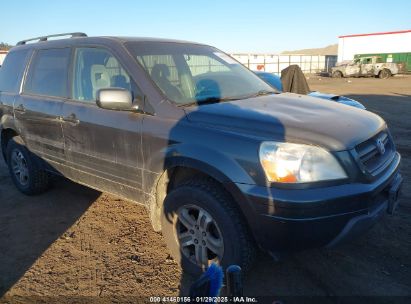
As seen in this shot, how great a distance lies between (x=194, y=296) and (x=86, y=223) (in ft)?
9.57

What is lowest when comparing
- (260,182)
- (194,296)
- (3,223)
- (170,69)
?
(3,223)

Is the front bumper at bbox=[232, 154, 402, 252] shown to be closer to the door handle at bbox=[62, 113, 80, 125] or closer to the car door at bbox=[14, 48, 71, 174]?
the door handle at bbox=[62, 113, 80, 125]

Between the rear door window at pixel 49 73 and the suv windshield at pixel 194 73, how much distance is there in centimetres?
97

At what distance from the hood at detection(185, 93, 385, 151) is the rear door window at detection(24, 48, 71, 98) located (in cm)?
175

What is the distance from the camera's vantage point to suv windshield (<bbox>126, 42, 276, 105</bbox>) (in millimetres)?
3271

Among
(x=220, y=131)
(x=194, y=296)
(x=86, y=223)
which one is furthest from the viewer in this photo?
(x=86, y=223)

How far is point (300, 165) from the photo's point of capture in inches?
95.0

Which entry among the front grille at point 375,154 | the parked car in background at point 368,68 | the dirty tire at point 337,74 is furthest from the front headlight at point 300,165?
the dirty tire at point 337,74

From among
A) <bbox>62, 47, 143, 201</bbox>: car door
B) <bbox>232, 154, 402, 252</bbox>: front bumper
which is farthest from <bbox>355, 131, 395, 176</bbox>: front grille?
<bbox>62, 47, 143, 201</bbox>: car door

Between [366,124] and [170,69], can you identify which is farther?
[170,69]

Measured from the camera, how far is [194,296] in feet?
5.16

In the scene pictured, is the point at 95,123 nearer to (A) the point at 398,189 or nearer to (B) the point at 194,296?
(B) the point at 194,296

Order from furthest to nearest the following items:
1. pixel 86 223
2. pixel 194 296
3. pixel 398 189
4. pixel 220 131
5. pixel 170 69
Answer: pixel 86 223
pixel 170 69
pixel 398 189
pixel 220 131
pixel 194 296

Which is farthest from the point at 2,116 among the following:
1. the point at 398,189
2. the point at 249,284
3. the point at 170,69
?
the point at 398,189
